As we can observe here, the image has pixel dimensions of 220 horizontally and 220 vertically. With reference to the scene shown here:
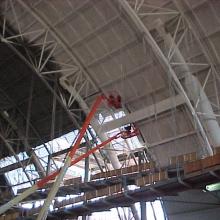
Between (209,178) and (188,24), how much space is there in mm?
7997

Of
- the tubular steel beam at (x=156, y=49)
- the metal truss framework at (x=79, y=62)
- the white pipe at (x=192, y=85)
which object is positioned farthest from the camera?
the white pipe at (x=192, y=85)

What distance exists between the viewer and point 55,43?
22.6 metres

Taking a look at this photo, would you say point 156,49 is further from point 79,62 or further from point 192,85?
point 79,62

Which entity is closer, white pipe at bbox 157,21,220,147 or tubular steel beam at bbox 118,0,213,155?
tubular steel beam at bbox 118,0,213,155

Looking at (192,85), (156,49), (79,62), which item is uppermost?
(79,62)

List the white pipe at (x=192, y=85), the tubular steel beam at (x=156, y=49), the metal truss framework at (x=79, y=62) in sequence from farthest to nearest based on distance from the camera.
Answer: the white pipe at (x=192, y=85) → the metal truss framework at (x=79, y=62) → the tubular steel beam at (x=156, y=49)

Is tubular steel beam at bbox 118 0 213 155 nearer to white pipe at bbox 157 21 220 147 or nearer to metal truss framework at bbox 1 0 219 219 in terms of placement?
metal truss framework at bbox 1 0 219 219

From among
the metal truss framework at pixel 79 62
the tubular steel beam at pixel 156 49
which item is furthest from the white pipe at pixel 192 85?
the tubular steel beam at pixel 156 49

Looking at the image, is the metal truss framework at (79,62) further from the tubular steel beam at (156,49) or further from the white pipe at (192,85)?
the white pipe at (192,85)

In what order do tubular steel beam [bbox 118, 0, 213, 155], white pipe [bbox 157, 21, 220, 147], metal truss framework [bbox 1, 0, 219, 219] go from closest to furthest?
1. tubular steel beam [bbox 118, 0, 213, 155]
2. metal truss framework [bbox 1, 0, 219, 219]
3. white pipe [bbox 157, 21, 220, 147]

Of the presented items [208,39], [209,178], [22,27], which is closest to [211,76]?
[208,39]

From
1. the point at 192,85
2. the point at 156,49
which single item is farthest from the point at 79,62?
the point at 192,85

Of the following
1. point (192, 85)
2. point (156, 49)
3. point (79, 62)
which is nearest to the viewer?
point (156, 49)

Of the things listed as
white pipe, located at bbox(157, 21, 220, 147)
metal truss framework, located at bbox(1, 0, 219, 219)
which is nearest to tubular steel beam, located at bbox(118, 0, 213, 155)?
metal truss framework, located at bbox(1, 0, 219, 219)
